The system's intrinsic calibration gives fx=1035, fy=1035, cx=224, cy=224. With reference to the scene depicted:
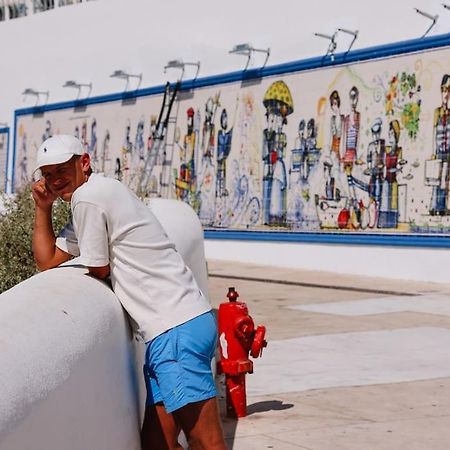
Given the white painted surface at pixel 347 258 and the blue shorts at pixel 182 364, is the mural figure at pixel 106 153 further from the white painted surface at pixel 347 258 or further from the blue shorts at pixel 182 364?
the blue shorts at pixel 182 364

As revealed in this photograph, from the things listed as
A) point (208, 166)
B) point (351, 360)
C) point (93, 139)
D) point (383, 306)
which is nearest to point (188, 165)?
point (208, 166)

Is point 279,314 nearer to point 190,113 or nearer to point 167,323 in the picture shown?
point 167,323

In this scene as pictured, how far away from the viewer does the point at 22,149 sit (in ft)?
96.8

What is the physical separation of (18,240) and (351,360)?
3150 millimetres

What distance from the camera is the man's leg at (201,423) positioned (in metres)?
4.25

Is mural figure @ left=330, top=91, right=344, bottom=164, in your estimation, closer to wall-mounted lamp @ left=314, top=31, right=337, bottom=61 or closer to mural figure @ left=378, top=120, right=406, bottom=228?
wall-mounted lamp @ left=314, top=31, right=337, bottom=61

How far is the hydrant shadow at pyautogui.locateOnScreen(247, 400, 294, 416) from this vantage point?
7129mm

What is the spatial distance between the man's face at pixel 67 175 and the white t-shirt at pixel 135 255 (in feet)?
0.43

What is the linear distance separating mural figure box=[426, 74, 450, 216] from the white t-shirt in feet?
45.3

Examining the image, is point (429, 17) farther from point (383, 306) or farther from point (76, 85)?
point (76, 85)

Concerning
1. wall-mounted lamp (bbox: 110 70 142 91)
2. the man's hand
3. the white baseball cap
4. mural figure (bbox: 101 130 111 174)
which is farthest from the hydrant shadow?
mural figure (bbox: 101 130 111 174)

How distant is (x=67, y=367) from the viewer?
3.46m

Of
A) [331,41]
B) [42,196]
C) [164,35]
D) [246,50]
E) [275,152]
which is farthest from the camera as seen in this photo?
[164,35]

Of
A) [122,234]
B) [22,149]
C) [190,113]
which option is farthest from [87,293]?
[22,149]
